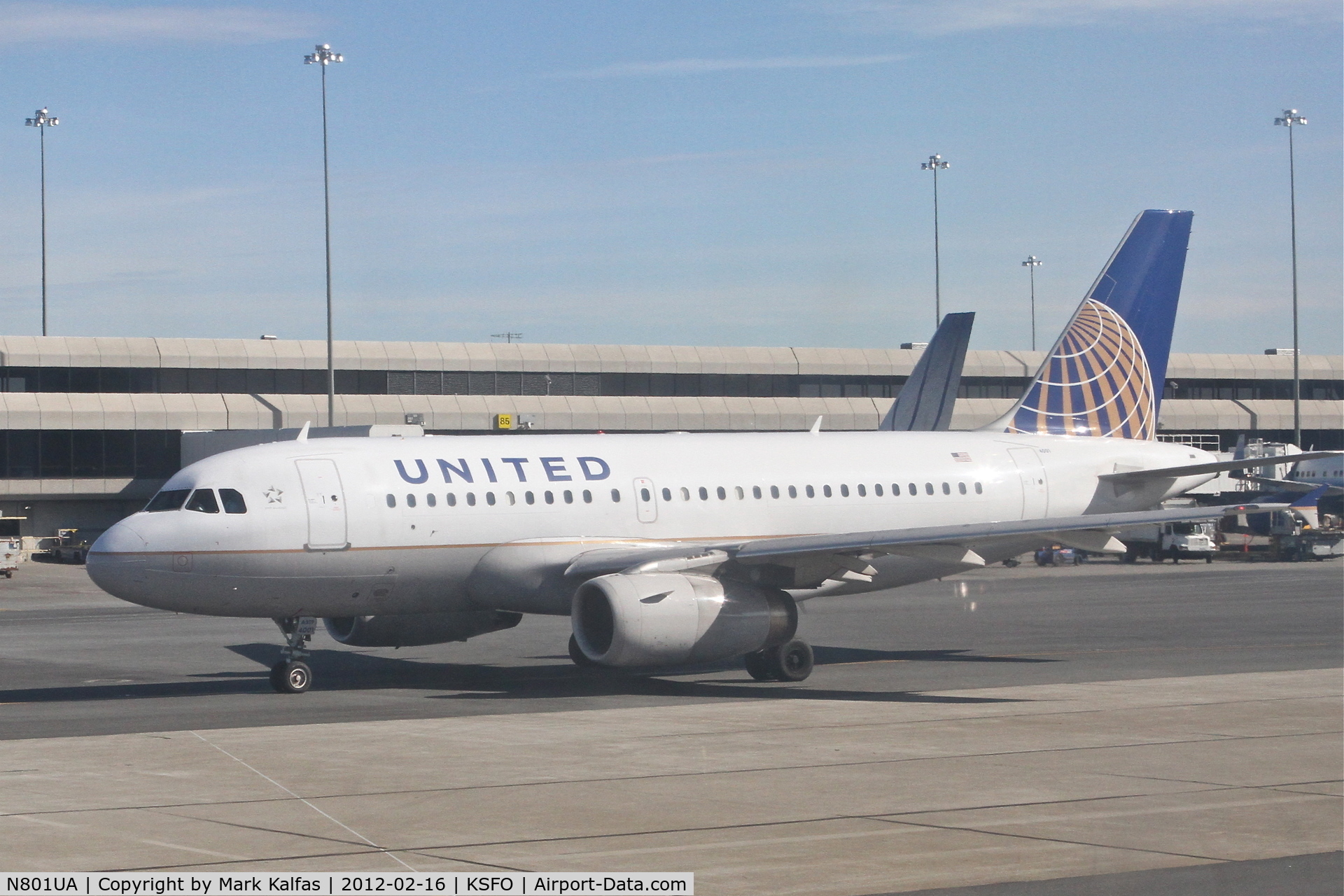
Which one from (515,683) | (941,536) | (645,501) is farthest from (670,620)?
(941,536)

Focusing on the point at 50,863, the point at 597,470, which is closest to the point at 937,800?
the point at 50,863

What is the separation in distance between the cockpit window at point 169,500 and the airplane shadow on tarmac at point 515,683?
9.57ft

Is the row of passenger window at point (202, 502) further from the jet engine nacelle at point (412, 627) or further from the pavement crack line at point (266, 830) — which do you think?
the pavement crack line at point (266, 830)

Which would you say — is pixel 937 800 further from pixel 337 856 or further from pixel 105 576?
pixel 105 576

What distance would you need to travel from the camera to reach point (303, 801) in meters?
14.9

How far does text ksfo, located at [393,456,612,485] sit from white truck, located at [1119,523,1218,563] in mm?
44108

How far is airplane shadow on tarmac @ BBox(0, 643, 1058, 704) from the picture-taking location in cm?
2417

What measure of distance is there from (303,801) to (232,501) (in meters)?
10.6

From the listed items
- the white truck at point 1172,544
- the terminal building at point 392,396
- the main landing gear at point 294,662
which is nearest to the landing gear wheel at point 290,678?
the main landing gear at point 294,662

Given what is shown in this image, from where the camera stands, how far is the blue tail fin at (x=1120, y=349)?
33.9 metres

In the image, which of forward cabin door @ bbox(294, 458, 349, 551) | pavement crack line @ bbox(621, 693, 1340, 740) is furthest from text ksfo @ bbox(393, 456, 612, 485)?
pavement crack line @ bbox(621, 693, 1340, 740)

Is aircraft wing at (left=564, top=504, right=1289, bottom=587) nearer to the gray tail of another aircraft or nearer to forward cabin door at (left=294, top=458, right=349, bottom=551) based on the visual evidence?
forward cabin door at (left=294, top=458, right=349, bottom=551)

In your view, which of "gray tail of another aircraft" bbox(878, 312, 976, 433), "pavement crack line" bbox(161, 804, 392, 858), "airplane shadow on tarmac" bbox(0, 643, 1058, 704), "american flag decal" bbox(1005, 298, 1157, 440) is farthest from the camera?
"gray tail of another aircraft" bbox(878, 312, 976, 433)

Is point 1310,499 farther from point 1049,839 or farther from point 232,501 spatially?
point 1049,839
